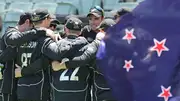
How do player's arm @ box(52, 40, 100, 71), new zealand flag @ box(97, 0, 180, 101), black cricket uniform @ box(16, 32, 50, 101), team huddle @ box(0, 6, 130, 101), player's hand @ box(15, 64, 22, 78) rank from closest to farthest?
new zealand flag @ box(97, 0, 180, 101) < player's arm @ box(52, 40, 100, 71) < team huddle @ box(0, 6, 130, 101) < black cricket uniform @ box(16, 32, 50, 101) < player's hand @ box(15, 64, 22, 78)

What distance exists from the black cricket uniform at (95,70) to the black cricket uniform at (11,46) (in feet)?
1.87

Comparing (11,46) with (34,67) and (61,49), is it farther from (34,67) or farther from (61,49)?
(61,49)

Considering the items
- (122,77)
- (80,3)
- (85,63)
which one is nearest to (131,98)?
(122,77)

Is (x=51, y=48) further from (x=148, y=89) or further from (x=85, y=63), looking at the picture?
(x=148, y=89)

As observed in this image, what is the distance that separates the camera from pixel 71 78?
5059 mm

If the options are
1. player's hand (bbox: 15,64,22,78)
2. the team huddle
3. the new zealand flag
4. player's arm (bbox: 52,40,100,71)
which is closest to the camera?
the new zealand flag

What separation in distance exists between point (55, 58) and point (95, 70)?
44 cm

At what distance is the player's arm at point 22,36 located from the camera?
205 inches

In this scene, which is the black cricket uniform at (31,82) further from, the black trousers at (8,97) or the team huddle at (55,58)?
the black trousers at (8,97)

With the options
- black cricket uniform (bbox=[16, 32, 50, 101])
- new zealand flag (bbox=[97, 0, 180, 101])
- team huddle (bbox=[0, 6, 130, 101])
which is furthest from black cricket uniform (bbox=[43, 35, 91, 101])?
new zealand flag (bbox=[97, 0, 180, 101])

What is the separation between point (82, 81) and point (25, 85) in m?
0.72

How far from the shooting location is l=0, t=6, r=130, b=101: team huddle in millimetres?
4988

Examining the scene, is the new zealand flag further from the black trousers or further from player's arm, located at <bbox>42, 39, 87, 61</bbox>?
the black trousers

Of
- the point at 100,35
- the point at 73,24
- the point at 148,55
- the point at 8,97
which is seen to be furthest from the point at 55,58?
the point at 148,55
